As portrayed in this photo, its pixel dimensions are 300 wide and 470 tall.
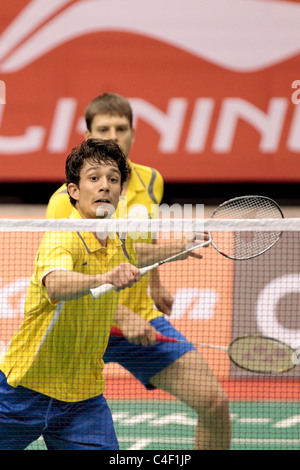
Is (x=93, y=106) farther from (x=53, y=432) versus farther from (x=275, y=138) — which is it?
(x=275, y=138)

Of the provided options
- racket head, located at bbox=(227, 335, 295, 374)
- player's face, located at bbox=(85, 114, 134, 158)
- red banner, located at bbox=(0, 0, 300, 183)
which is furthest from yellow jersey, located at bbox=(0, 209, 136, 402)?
red banner, located at bbox=(0, 0, 300, 183)

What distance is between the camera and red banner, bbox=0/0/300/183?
27.1 feet

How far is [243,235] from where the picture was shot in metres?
4.02

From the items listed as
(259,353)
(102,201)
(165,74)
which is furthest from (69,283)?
(165,74)

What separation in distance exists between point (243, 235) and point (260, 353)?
0.82m

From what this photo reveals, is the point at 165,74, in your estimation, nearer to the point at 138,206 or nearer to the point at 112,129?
the point at 112,129

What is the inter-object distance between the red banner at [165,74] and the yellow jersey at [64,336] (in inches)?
190

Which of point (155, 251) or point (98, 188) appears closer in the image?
point (98, 188)

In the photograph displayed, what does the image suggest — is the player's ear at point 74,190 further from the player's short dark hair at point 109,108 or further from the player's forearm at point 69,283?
the player's short dark hair at point 109,108

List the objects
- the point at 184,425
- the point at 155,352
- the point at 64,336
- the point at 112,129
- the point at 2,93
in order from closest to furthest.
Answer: the point at 64,336 < the point at 155,352 < the point at 112,129 < the point at 184,425 < the point at 2,93

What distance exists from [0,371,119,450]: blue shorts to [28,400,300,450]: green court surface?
1233mm

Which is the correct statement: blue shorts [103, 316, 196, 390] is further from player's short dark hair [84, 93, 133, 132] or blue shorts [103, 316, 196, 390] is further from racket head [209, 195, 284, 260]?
player's short dark hair [84, 93, 133, 132]

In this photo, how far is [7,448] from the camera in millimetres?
3725

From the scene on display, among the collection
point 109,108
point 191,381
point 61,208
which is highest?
point 109,108
